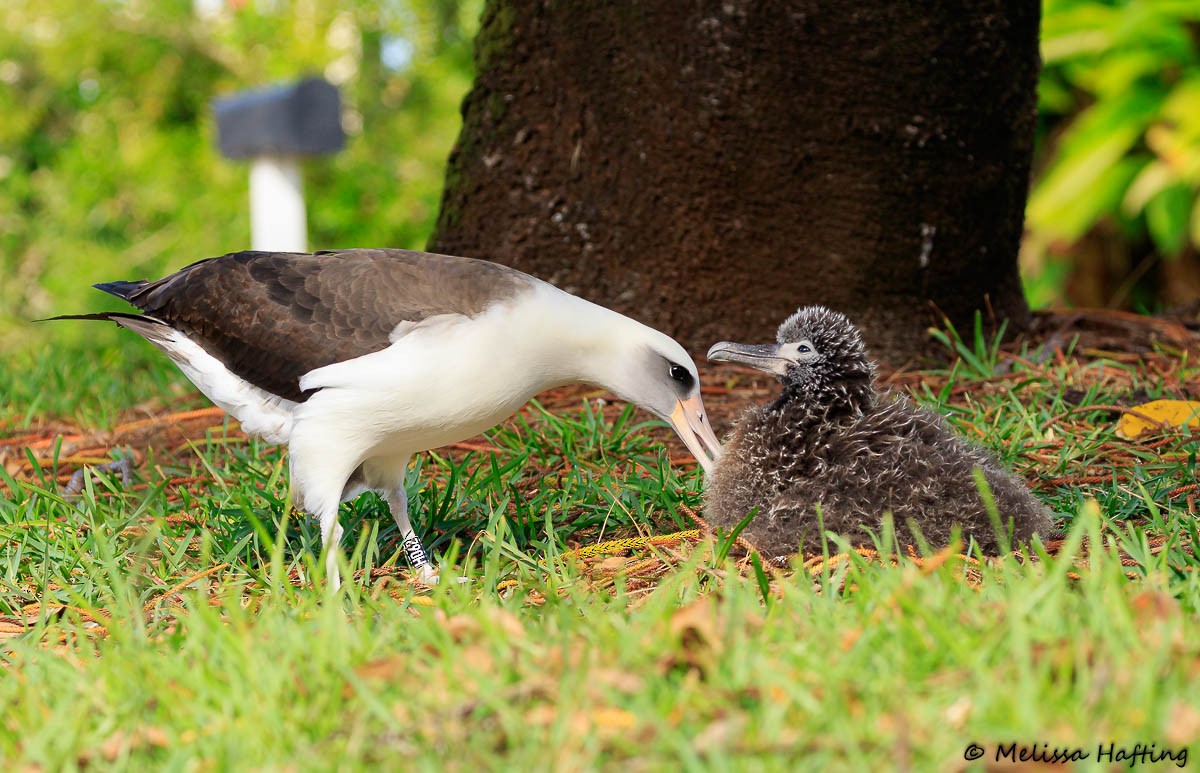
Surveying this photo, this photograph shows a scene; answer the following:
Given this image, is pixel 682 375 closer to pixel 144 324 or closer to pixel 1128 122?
pixel 144 324

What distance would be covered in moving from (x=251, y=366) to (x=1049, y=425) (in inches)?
109

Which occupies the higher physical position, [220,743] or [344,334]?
[344,334]

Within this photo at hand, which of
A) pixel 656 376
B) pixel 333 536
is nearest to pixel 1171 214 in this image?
pixel 656 376

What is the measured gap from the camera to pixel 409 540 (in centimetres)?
382

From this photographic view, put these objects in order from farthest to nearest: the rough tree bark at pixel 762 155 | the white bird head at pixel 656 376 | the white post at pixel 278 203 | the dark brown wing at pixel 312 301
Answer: the white post at pixel 278 203 < the rough tree bark at pixel 762 155 < the white bird head at pixel 656 376 < the dark brown wing at pixel 312 301

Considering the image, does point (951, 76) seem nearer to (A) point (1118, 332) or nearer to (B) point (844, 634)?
(A) point (1118, 332)

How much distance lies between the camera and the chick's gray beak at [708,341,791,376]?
12.5 ft

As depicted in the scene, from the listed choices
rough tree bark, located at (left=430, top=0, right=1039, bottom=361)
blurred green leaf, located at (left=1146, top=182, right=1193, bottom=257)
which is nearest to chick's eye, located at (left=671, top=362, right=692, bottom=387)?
rough tree bark, located at (left=430, top=0, right=1039, bottom=361)

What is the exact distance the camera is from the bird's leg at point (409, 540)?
3.69 metres

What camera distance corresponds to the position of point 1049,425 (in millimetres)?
4559

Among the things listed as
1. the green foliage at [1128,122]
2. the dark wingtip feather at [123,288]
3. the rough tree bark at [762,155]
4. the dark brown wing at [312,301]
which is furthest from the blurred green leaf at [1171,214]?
the dark wingtip feather at [123,288]

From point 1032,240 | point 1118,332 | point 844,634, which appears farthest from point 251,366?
point 1032,240

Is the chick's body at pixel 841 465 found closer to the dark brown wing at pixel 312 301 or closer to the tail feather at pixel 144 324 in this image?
the dark brown wing at pixel 312 301

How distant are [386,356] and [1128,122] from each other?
295 inches
